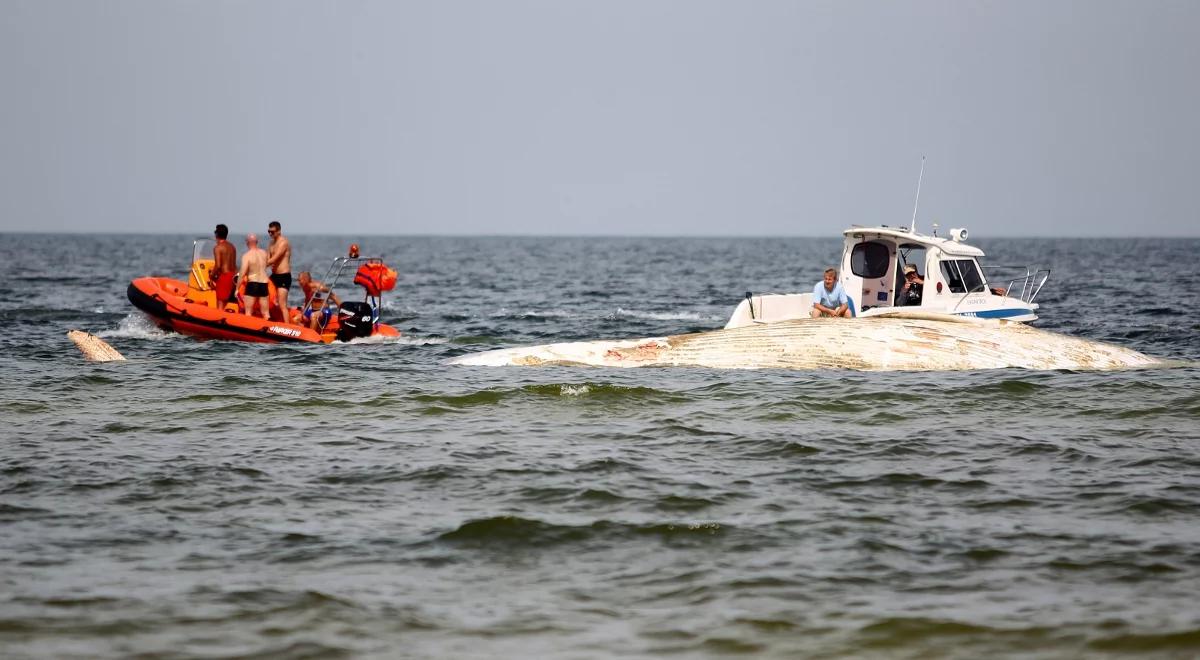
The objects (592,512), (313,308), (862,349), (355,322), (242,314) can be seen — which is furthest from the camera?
(313,308)

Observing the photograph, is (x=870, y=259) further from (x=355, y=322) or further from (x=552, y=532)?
(x=552, y=532)

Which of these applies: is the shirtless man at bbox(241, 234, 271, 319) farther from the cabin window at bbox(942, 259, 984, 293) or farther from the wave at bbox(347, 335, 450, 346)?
the cabin window at bbox(942, 259, 984, 293)

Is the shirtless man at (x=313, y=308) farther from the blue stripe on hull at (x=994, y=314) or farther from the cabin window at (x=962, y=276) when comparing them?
the blue stripe on hull at (x=994, y=314)

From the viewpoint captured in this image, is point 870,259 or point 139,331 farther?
point 139,331

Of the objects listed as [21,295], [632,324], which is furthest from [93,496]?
[21,295]

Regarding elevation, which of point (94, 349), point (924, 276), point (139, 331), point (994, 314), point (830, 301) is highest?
point (924, 276)

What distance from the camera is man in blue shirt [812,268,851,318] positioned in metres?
19.4

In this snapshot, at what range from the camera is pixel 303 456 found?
12.4m

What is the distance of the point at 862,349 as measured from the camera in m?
18.1

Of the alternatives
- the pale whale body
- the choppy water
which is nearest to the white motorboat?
the pale whale body

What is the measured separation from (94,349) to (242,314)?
3.05 metres

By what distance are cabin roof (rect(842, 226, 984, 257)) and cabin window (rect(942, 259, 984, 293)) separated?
0.57 feet

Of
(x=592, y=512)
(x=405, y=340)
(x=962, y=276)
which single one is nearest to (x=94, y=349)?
(x=405, y=340)

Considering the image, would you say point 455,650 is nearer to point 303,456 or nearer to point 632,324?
point 303,456
